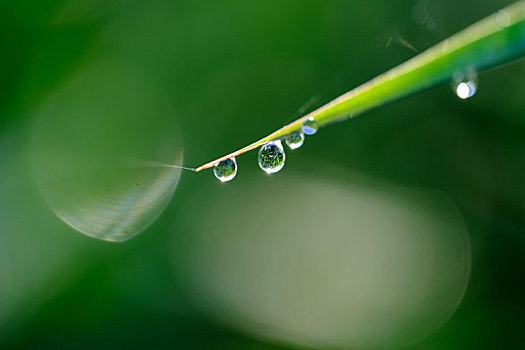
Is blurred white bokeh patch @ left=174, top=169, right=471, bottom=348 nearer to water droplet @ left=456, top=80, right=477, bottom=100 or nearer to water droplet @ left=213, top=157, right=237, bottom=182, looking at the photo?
water droplet @ left=213, top=157, right=237, bottom=182

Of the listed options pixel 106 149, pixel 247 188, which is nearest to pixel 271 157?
pixel 247 188

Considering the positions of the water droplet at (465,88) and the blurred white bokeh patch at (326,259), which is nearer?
the water droplet at (465,88)

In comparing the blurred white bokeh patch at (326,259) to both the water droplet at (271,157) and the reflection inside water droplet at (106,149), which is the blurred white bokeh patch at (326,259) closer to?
the reflection inside water droplet at (106,149)

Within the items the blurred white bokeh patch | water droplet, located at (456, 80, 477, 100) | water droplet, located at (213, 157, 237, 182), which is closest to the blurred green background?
the blurred white bokeh patch

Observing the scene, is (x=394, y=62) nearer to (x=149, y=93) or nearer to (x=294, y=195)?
(x=294, y=195)

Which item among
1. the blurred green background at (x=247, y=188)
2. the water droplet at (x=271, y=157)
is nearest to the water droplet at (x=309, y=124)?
the water droplet at (x=271, y=157)

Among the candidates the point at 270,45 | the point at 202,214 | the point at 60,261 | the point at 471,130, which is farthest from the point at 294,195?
the point at 60,261

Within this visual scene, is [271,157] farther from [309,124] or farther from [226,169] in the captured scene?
[309,124]
